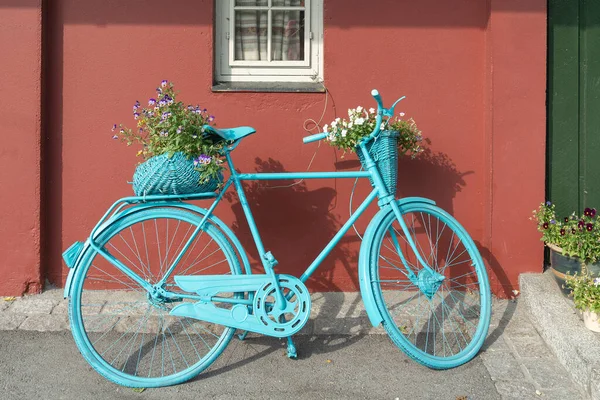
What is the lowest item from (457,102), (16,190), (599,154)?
(16,190)

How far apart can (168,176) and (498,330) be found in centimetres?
237

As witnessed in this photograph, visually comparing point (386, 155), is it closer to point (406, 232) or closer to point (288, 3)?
point (406, 232)

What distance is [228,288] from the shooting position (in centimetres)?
359

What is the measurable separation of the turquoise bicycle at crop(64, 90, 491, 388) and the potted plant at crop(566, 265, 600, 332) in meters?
0.52

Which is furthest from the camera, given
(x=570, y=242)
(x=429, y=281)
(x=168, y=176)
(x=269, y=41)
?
(x=269, y=41)

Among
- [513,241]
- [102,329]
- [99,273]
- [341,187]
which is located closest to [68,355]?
[102,329]

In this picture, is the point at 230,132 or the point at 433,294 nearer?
the point at 230,132

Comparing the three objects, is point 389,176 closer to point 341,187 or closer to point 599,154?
point 341,187

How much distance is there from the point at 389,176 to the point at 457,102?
1110 mm

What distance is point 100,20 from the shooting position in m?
4.51

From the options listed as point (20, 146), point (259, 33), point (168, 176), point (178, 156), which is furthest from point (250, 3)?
point (20, 146)

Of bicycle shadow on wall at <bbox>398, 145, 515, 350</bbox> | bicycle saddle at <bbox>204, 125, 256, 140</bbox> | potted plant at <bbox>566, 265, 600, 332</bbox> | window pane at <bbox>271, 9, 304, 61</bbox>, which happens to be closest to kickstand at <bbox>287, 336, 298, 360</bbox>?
bicycle saddle at <bbox>204, 125, 256, 140</bbox>

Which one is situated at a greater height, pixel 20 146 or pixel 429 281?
pixel 20 146

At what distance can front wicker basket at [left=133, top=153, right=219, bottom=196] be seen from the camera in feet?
11.4
